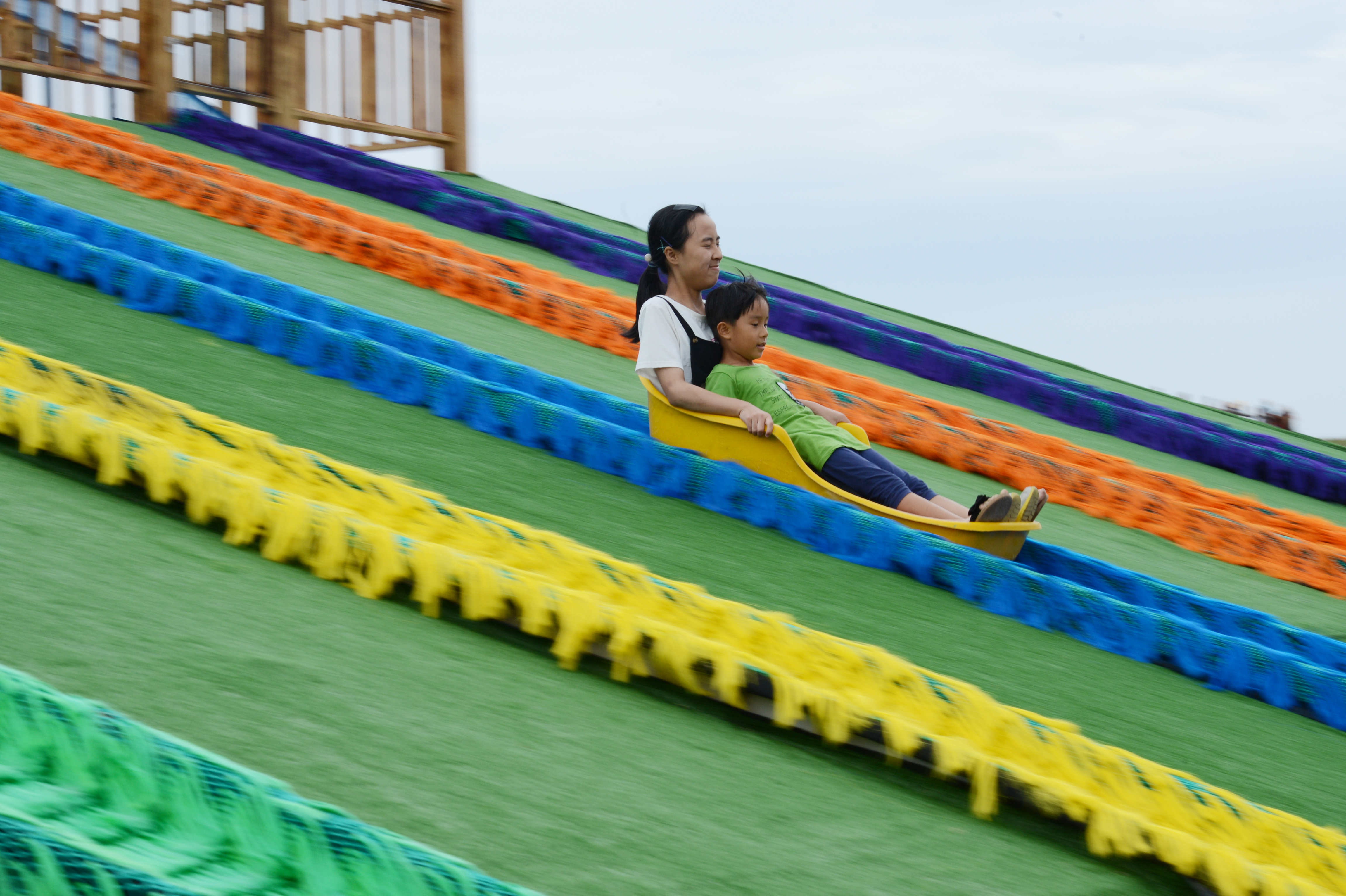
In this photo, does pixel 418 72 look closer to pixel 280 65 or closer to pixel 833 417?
pixel 280 65

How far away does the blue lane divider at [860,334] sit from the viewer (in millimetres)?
5758

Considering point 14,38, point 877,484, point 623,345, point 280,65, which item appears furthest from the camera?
point 280,65

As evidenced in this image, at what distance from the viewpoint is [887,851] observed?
158 cm

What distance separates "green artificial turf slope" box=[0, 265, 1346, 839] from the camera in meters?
2.24

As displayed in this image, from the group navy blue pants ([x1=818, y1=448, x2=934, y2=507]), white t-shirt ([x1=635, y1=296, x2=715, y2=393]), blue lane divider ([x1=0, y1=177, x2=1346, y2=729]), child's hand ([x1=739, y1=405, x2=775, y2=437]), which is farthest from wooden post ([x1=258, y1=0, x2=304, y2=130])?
navy blue pants ([x1=818, y1=448, x2=934, y2=507])

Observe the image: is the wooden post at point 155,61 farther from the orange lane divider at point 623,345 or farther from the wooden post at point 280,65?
the orange lane divider at point 623,345

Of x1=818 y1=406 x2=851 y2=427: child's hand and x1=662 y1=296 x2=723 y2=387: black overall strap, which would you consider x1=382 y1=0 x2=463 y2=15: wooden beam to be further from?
x1=818 y1=406 x2=851 y2=427: child's hand

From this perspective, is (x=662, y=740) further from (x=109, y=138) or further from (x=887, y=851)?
(x=109, y=138)

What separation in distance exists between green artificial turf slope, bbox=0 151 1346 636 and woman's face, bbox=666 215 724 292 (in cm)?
83

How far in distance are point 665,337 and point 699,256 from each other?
Result: 10.5 inches

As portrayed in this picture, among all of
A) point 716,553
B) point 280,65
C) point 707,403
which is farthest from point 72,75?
point 716,553

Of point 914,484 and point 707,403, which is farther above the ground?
point 707,403

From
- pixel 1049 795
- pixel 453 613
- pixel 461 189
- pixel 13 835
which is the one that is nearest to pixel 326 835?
pixel 13 835

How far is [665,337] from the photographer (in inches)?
123
